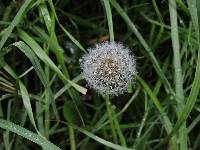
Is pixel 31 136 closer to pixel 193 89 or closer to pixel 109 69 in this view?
pixel 109 69

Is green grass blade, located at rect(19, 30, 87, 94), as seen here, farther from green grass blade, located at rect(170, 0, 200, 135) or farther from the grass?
green grass blade, located at rect(170, 0, 200, 135)

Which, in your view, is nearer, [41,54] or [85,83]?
[41,54]

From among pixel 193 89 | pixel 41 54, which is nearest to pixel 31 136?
pixel 41 54

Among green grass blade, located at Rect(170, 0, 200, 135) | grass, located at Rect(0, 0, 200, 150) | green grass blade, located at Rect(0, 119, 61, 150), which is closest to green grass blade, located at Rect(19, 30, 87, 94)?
grass, located at Rect(0, 0, 200, 150)

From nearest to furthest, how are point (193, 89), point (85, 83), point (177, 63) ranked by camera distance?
point (193, 89) → point (177, 63) → point (85, 83)

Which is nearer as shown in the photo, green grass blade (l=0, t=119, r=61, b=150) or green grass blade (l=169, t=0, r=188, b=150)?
green grass blade (l=0, t=119, r=61, b=150)

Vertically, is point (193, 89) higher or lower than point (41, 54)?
lower

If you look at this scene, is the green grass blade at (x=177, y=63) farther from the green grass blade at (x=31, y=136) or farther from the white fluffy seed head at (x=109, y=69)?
the green grass blade at (x=31, y=136)
